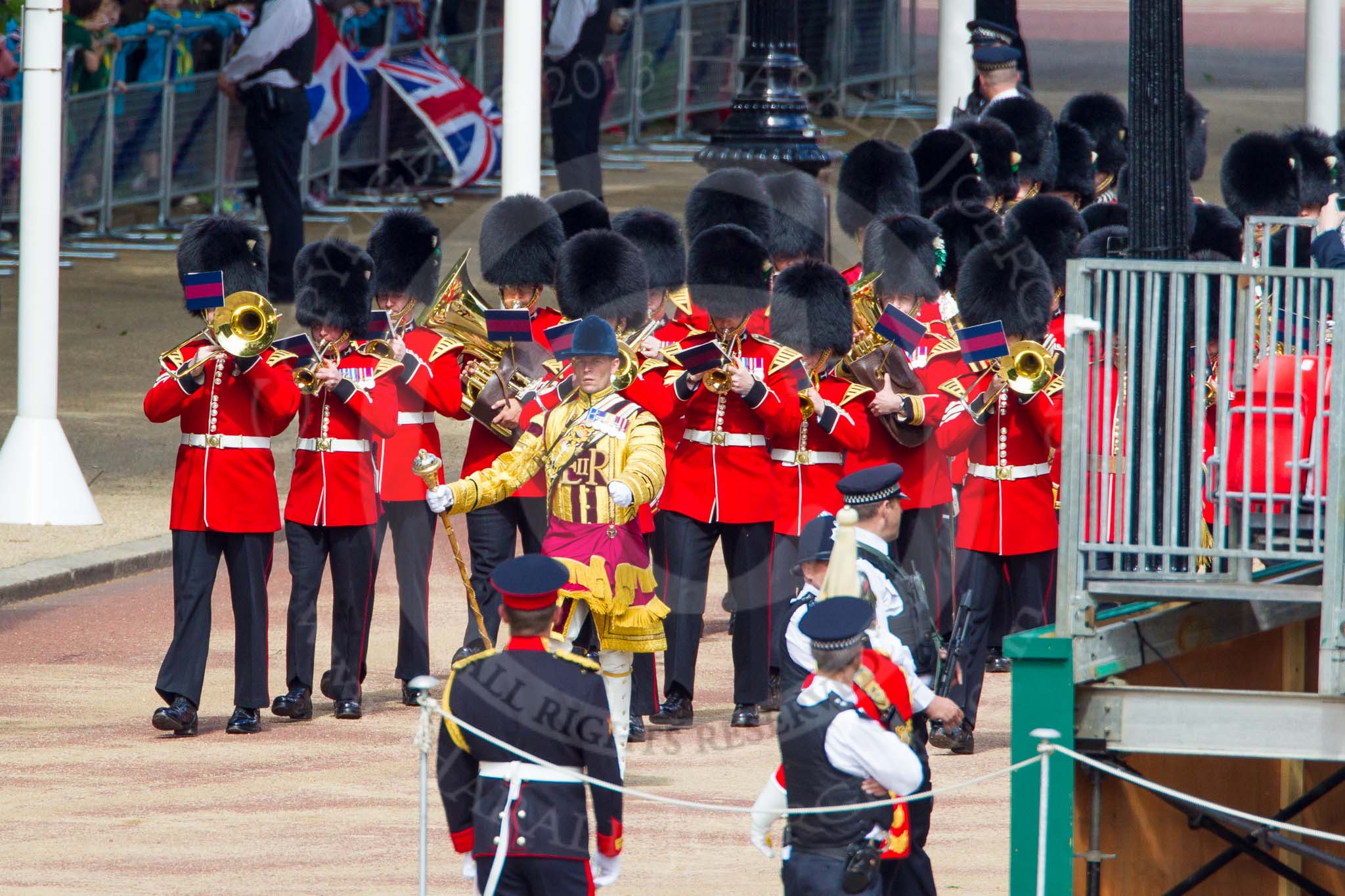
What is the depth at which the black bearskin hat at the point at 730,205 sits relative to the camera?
962 centimetres

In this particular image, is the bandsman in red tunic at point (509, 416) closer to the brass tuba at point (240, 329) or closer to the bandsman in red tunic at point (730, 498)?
the bandsman in red tunic at point (730, 498)

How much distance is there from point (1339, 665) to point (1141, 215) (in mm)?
1147

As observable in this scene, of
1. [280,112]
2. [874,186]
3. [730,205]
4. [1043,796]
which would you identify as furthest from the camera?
[280,112]

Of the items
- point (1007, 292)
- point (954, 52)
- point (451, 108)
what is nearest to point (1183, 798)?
point (1007, 292)

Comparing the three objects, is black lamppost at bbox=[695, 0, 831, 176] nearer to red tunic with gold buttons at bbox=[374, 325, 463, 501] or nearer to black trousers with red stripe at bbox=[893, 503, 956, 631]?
black trousers with red stripe at bbox=[893, 503, 956, 631]

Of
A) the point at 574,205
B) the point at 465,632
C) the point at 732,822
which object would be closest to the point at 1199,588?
the point at 732,822

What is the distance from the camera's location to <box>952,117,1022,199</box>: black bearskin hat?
11.3m

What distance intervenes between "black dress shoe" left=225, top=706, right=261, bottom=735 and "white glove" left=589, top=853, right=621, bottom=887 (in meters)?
2.61

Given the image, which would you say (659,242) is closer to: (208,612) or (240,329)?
(240,329)

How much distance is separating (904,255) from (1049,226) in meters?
0.82

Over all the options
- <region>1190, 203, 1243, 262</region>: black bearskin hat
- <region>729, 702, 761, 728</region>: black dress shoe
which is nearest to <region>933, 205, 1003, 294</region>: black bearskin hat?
<region>1190, 203, 1243, 262</region>: black bearskin hat

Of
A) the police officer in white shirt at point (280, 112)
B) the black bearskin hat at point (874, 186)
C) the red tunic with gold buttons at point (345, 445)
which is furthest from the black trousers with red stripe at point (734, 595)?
the police officer in white shirt at point (280, 112)

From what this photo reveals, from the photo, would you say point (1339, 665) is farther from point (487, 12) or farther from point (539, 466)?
point (487, 12)

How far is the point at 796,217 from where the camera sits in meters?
9.90
